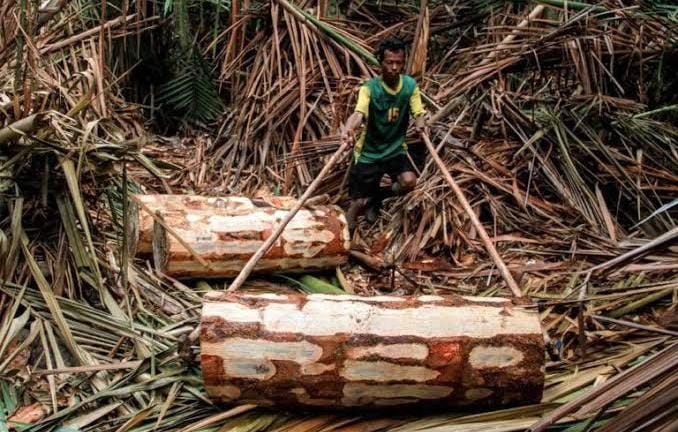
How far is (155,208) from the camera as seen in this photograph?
3766 millimetres

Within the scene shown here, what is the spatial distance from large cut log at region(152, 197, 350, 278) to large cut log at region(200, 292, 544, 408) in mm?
1182

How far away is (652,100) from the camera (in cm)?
451

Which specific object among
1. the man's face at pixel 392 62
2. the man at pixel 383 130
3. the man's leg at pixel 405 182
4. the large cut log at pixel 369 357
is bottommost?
the large cut log at pixel 369 357

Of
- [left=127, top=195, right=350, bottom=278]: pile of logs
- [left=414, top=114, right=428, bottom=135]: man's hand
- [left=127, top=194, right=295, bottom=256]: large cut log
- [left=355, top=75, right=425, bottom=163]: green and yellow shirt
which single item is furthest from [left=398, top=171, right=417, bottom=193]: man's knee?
[left=127, top=194, right=295, bottom=256]: large cut log

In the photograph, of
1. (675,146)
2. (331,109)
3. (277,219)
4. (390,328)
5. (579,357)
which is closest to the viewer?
(390,328)

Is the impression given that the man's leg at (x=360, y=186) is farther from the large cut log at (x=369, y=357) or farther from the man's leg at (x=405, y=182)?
the large cut log at (x=369, y=357)

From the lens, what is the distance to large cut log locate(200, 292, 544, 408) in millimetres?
2410

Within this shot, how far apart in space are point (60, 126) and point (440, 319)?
1746mm

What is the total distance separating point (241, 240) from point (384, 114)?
1195 millimetres

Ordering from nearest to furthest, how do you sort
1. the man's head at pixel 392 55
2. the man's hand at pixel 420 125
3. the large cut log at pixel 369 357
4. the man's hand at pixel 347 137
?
the large cut log at pixel 369 357, the man's hand at pixel 347 137, the man's head at pixel 392 55, the man's hand at pixel 420 125

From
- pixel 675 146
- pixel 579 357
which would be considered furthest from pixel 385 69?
pixel 579 357

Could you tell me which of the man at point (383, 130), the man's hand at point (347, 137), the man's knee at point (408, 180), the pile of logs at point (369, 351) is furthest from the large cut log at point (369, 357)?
the man's knee at point (408, 180)

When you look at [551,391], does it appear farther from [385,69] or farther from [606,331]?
[385,69]

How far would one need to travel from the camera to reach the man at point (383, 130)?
405 cm
